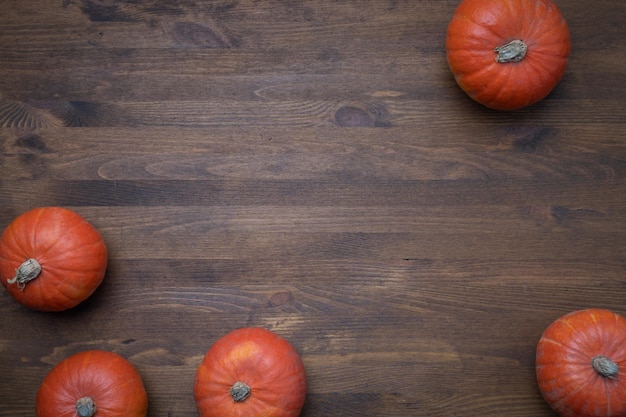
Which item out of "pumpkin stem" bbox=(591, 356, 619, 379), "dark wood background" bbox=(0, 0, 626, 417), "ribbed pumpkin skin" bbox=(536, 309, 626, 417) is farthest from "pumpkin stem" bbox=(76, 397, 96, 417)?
"pumpkin stem" bbox=(591, 356, 619, 379)

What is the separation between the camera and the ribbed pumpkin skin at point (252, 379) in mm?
1698

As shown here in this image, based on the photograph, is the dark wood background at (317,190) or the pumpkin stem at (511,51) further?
the dark wood background at (317,190)

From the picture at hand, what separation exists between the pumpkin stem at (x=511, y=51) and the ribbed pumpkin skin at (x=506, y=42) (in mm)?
14

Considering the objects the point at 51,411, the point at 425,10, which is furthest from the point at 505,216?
the point at 51,411

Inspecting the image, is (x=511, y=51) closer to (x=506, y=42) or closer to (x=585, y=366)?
(x=506, y=42)

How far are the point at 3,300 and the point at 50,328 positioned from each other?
0.57 ft

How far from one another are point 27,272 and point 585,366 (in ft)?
5.12

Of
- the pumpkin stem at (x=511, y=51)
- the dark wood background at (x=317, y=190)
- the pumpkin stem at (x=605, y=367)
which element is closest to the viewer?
the pumpkin stem at (x=605, y=367)

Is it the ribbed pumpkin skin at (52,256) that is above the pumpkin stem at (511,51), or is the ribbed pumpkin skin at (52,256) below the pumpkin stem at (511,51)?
below

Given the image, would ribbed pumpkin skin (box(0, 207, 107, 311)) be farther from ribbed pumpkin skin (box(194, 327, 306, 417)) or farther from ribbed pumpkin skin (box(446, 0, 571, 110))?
ribbed pumpkin skin (box(446, 0, 571, 110))

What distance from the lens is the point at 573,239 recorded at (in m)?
1.95

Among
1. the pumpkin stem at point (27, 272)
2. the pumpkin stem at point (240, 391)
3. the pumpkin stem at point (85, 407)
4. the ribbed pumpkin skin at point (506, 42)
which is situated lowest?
the pumpkin stem at point (85, 407)

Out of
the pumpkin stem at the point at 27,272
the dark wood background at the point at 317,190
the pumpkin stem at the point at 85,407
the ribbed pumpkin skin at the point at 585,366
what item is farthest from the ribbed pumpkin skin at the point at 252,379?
the ribbed pumpkin skin at the point at 585,366

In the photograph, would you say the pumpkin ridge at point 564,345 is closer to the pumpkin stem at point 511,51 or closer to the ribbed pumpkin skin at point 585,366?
the ribbed pumpkin skin at point 585,366
